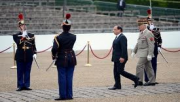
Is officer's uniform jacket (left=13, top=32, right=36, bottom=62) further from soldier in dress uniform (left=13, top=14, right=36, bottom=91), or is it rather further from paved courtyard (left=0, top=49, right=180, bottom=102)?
paved courtyard (left=0, top=49, right=180, bottom=102)

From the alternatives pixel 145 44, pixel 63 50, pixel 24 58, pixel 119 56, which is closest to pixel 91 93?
pixel 119 56

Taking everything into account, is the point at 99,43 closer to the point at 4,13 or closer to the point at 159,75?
the point at 4,13

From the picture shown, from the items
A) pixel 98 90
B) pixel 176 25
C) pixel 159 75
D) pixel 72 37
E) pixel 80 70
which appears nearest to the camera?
pixel 72 37

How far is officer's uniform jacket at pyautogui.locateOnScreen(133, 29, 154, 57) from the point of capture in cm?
1433

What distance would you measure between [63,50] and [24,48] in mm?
2096

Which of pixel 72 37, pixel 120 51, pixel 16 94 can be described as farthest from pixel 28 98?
pixel 120 51

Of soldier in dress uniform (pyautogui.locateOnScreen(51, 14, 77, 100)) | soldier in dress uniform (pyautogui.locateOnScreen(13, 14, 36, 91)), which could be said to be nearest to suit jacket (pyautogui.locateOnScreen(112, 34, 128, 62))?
soldier in dress uniform (pyautogui.locateOnScreen(51, 14, 77, 100))

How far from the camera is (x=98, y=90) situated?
44.8 feet

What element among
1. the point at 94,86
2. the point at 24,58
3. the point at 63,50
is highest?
the point at 63,50

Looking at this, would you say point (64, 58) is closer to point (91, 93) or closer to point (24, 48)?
point (91, 93)

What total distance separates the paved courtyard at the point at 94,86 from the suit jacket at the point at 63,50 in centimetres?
87

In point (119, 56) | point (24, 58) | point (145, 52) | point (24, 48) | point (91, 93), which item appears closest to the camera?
point (91, 93)

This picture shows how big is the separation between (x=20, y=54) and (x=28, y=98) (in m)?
1.89

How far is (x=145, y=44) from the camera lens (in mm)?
14484
